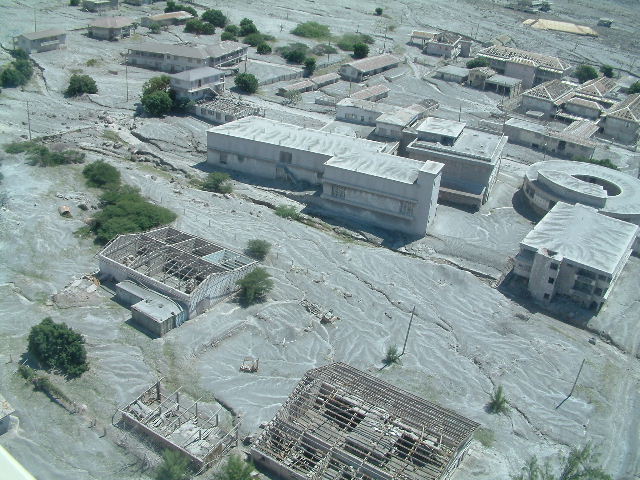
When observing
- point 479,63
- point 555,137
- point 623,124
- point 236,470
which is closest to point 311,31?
point 479,63

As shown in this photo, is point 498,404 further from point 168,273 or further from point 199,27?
point 199,27

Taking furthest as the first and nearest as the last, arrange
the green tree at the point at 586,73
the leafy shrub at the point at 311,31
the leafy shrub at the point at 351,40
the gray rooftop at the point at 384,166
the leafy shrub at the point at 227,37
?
the leafy shrub at the point at 311,31 → the leafy shrub at the point at 351,40 → the leafy shrub at the point at 227,37 → the green tree at the point at 586,73 → the gray rooftop at the point at 384,166

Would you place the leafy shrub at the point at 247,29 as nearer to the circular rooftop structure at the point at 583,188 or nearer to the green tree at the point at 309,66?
the green tree at the point at 309,66

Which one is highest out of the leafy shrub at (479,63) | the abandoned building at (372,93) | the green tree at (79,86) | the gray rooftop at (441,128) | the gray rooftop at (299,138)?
the leafy shrub at (479,63)

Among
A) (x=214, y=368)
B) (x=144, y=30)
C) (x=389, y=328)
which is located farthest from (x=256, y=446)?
(x=144, y=30)

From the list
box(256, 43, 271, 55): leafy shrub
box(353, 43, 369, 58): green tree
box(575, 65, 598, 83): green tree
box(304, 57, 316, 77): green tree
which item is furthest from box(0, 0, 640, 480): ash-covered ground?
box(575, 65, 598, 83): green tree

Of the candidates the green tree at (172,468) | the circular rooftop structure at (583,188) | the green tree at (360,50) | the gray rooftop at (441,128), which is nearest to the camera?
the green tree at (172,468)

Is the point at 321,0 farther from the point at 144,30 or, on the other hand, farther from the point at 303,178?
the point at 303,178

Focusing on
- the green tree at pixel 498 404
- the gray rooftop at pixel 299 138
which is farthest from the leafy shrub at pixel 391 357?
the gray rooftop at pixel 299 138
